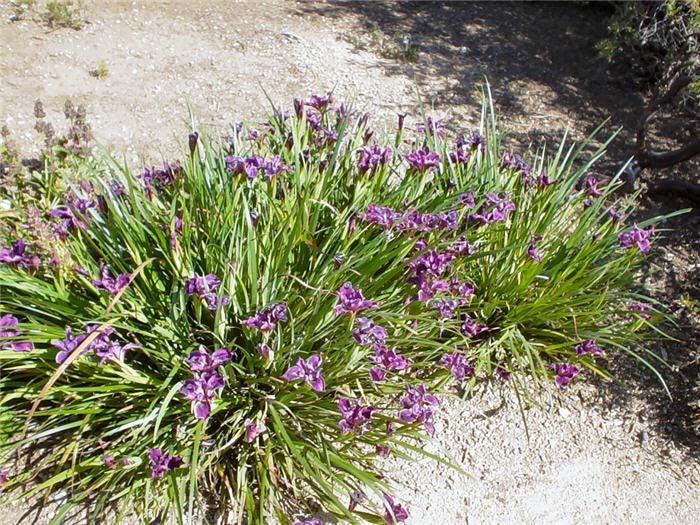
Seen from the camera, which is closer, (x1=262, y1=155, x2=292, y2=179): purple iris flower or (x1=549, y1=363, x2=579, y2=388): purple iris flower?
(x1=262, y1=155, x2=292, y2=179): purple iris flower

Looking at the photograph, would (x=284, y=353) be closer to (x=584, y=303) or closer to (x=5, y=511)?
(x=5, y=511)

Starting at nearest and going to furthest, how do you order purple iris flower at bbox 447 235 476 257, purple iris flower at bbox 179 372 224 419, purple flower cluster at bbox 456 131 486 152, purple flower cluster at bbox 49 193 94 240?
purple iris flower at bbox 179 372 224 419, purple flower cluster at bbox 49 193 94 240, purple iris flower at bbox 447 235 476 257, purple flower cluster at bbox 456 131 486 152

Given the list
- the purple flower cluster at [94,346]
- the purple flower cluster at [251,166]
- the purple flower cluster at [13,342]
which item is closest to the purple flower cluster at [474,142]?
the purple flower cluster at [251,166]

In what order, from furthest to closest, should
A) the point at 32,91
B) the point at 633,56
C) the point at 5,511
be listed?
the point at 633,56
the point at 32,91
the point at 5,511

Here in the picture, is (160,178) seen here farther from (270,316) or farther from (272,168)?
(270,316)

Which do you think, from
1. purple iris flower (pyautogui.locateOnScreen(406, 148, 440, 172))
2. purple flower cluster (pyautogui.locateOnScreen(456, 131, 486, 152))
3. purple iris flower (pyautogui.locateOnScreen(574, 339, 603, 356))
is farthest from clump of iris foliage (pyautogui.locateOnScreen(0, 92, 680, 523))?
purple flower cluster (pyautogui.locateOnScreen(456, 131, 486, 152))

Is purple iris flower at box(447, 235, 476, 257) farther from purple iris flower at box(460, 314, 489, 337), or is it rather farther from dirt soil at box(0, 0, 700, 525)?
dirt soil at box(0, 0, 700, 525)

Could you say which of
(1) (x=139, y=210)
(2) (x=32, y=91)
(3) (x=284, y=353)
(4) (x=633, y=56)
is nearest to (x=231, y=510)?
(3) (x=284, y=353)
